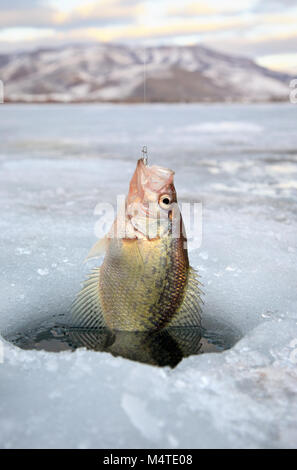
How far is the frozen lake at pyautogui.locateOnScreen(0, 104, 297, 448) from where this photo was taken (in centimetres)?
190

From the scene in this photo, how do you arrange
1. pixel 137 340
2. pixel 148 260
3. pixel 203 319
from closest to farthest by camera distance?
pixel 148 260 < pixel 137 340 < pixel 203 319

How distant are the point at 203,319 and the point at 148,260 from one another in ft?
2.48

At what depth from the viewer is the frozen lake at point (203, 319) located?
1900mm

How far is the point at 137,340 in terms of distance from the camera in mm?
2551

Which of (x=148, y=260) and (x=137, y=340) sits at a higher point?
(x=148, y=260)

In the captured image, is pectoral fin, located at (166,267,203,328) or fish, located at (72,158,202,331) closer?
fish, located at (72,158,202,331)

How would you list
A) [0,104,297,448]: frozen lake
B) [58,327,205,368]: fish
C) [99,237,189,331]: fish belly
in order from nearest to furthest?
[0,104,297,448]: frozen lake
[99,237,189,331]: fish belly
[58,327,205,368]: fish

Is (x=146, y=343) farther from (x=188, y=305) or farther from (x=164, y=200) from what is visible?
(x=164, y=200)

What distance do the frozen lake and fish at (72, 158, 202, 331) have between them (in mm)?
300

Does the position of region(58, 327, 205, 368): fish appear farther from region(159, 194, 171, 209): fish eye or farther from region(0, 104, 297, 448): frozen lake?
region(159, 194, 171, 209): fish eye

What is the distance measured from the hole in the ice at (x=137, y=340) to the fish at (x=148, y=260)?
0.10m
